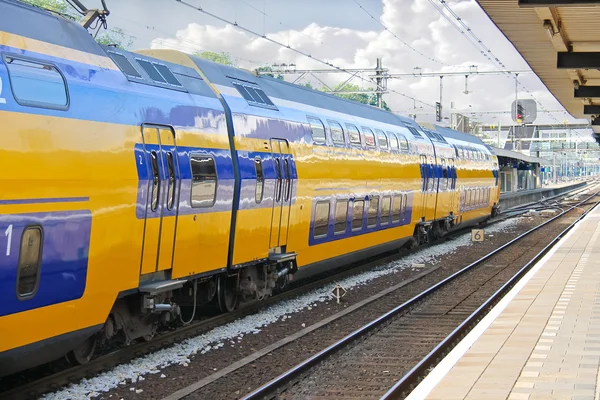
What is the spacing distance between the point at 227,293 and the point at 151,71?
4.38m

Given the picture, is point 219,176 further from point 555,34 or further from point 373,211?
point 373,211

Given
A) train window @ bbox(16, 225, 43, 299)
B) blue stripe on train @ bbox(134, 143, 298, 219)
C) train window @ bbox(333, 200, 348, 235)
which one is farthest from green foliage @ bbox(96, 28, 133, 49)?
train window @ bbox(16, 225, 43, 299)

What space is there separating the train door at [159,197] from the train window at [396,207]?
1146 centimetres

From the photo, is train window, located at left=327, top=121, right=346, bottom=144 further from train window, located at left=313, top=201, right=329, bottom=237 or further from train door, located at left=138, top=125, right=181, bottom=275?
train door, located at left=138, top=125, right=181, bottom=275

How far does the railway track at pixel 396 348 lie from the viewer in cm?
891

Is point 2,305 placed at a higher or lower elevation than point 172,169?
lower

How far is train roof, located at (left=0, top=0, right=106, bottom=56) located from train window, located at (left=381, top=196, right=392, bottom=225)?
1161 centimetres

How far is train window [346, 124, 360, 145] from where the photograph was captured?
17.3 meters

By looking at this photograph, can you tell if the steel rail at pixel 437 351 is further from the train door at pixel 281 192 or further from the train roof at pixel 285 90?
the train roof at pixel 285 90

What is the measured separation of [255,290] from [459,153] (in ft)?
60.1

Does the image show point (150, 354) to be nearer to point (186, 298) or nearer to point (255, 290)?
point (186, 298)

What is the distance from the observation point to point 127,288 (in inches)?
355

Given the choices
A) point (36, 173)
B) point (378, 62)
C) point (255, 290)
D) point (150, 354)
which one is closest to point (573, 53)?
point (255, 290)

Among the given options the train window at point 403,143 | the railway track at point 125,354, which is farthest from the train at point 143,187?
the train window at point 403,143
